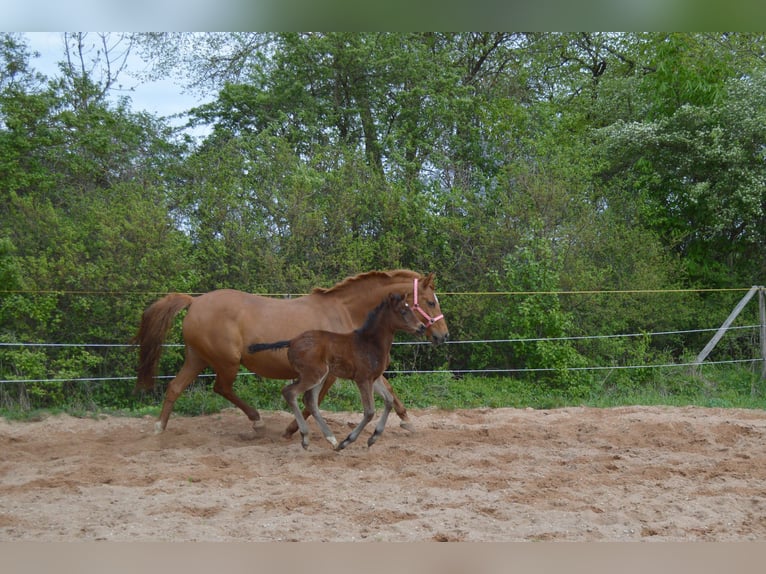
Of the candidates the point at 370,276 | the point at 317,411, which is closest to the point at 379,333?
the point at 370,276

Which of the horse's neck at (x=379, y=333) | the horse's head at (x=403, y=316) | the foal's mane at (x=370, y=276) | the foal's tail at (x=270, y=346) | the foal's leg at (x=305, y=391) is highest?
the foal's mane at (x=370, y=276)

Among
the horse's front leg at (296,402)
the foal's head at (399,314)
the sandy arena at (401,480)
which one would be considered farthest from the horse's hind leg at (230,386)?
the foal's head at (399,314)

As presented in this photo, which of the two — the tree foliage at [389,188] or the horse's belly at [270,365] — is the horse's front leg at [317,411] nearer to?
the horse's belly at [270,365]

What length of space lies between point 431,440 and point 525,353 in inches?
146

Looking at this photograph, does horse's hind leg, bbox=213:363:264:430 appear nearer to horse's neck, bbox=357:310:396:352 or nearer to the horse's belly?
the horse's belly

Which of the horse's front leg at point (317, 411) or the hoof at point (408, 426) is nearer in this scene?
the horse's front leg at point (317, 411)

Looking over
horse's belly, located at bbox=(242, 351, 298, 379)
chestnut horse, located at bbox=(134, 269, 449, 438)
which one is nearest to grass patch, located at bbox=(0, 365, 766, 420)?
chestnut horse, located at bbox=(134, 269, 449, 438)

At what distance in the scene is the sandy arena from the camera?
14.5ft

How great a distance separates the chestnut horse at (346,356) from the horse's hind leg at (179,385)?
3.71 ft

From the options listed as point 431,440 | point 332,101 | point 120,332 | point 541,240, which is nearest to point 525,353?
point 541,240

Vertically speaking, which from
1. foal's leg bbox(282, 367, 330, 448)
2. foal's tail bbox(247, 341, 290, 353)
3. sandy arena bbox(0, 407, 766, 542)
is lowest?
sandy arena bbox(0, 407, 766, 542)

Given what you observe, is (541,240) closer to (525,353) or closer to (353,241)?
(525,353)

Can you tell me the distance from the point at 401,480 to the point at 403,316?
5.49 feet

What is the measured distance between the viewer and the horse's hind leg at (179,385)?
25.0 ft
